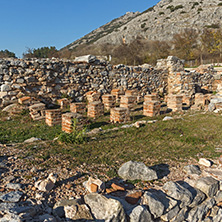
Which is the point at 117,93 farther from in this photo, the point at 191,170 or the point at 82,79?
the point at 191,170

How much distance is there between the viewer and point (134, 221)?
2363 millimetres

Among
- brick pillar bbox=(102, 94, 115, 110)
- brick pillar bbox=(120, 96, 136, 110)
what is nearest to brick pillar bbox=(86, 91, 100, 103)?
brick pillar bbox=(102, 94, 115, 110)

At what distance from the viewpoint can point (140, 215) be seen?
7.88 feet

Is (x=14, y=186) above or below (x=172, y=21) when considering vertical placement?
below

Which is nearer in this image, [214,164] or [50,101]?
[214,164]

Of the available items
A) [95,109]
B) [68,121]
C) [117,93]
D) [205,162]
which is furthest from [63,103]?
[205,162]

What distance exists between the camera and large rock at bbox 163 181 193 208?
9.38 ft

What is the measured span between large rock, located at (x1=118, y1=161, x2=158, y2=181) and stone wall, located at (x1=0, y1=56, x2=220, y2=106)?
7.22 metres

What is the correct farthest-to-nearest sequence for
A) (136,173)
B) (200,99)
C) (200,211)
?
(200,99)
(136,173)
(200,211)

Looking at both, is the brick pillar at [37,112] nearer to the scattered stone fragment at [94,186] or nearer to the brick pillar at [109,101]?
the brick pillar at [109,101]

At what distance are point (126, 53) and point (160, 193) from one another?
27.8m

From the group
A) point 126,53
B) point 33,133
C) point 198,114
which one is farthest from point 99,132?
point 126,53

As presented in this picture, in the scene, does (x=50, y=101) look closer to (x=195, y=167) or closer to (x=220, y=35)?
(x=195, y=167)

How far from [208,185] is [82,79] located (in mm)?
8737
